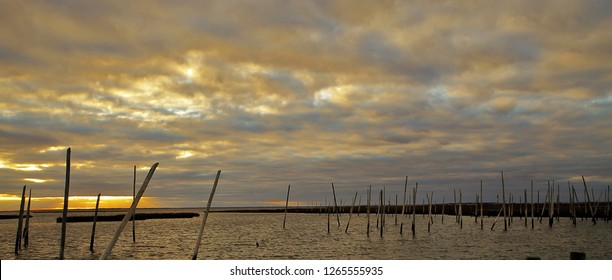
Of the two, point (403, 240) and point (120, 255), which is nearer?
point (120, 255)

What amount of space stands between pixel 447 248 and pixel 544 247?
24.9 ft

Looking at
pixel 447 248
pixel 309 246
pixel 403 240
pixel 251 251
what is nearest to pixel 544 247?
pixel 447 248

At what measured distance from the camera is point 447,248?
1564 inches

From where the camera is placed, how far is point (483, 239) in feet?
156
